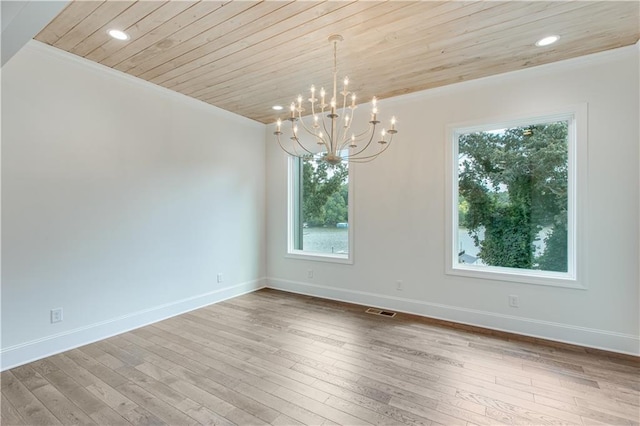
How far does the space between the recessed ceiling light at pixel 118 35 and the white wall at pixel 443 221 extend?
2.22 metres

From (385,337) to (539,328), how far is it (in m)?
1.64

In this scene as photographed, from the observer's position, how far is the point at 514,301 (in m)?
3.36

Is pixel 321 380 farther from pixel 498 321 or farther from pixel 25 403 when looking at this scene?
pixel 498 321

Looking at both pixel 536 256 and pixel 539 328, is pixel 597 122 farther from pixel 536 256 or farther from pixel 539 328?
pixel 539 328

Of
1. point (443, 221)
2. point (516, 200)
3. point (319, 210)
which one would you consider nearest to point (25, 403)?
point (319, 210)

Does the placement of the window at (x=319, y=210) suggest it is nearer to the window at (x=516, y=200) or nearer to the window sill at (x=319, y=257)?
the window sill at (x=319, y=257)

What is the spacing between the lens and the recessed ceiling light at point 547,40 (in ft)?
8.63

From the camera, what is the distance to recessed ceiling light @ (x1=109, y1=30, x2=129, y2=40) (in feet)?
A: 8.34

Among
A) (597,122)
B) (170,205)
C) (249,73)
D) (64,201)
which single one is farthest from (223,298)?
(597,122)

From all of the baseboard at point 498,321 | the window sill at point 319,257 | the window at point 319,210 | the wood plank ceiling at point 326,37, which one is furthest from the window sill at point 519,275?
the wood plank ceiling at point 326,37

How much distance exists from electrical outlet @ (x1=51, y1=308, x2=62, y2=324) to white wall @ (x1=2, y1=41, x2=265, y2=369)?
0.05 metres

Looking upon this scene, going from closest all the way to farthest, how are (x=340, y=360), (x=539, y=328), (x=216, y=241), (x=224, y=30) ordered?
(x=224, y=30)
(x=340, y=360)
(x=539, y=328)
(x=216, y=241)

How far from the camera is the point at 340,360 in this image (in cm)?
275

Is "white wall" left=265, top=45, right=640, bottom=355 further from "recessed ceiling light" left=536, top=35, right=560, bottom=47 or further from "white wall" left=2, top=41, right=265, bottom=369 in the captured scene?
"white wall" left=2, top=41, right=265, bottom=369
